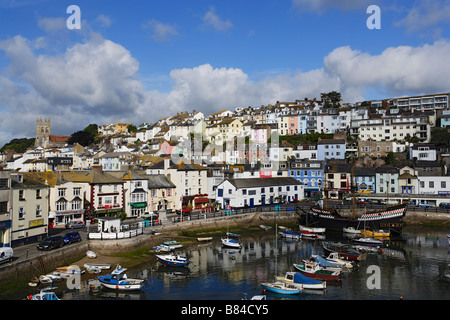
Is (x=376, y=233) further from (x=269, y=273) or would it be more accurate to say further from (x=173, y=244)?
(x=173, y=244)

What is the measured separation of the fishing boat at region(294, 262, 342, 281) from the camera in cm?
2920

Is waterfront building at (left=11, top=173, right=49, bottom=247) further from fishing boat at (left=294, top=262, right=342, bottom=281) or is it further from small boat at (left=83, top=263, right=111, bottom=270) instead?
fishing boat at (left=294, top=262, right=342, bottom=281)

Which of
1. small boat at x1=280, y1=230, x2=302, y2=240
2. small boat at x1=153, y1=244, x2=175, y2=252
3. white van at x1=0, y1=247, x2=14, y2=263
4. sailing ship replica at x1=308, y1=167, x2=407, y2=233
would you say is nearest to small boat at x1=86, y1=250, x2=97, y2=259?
small boat at x1=153, y1=244, x2=175, y2=252

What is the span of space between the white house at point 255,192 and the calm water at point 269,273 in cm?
1391

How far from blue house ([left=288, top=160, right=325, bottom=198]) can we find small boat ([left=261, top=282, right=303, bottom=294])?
45.7 metres

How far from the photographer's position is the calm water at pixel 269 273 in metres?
25.8

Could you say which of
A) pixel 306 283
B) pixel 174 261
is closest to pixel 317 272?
pixel 306 283

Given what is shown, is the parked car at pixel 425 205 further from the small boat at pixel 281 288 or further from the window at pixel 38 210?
the window at pixel 38 210

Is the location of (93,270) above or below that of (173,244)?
below

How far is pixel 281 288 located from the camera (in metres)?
26.0

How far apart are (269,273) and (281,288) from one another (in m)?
4.89

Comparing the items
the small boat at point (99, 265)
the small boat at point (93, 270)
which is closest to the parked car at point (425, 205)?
the small boat at point (99, 265)
